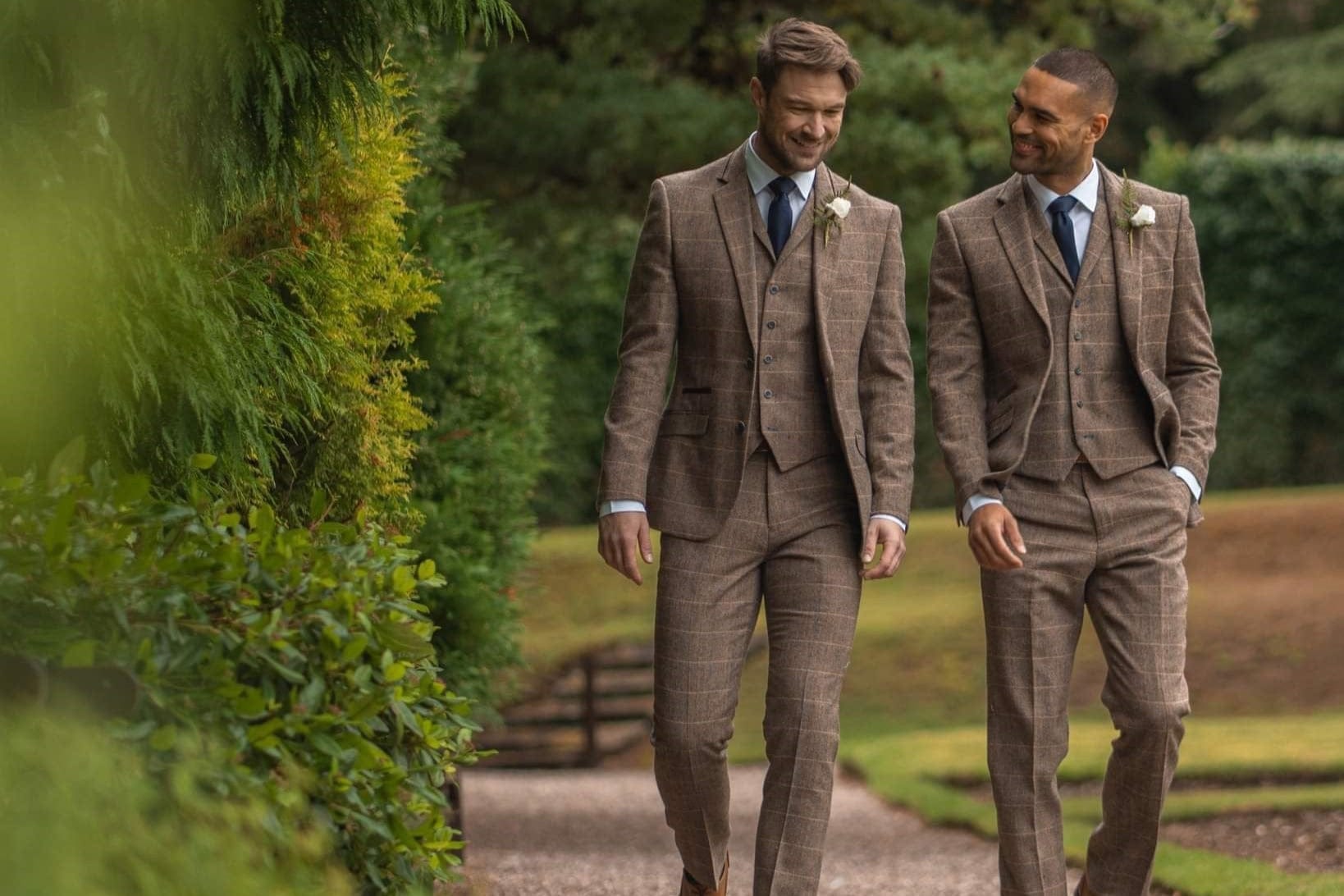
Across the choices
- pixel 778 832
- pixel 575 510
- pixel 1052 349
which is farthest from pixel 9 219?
pixel 575 510

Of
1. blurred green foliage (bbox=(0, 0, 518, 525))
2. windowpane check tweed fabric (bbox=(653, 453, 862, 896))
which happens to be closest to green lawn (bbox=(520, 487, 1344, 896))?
windowpane check tweed fabric (bbox=(653, 453, 862, 896))

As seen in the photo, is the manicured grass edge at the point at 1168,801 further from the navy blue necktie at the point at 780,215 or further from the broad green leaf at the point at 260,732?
the broad green leaf at the point at 260,732

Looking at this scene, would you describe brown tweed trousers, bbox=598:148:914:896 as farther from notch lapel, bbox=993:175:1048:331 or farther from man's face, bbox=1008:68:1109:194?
man's face, bbox=1008:68:1109:194

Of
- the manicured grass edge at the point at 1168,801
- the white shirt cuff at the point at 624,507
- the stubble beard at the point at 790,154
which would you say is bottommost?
the manicured grass edge at the point at 1168,801

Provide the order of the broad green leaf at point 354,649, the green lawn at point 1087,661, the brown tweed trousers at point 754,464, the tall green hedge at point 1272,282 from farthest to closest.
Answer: the tall green hedge at point 1272,282, the green lawn at point 1087,661, the brown tweed trousers at point 754,464, the broad green leaf at point 354,649

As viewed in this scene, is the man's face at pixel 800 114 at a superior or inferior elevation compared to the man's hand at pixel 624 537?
superior

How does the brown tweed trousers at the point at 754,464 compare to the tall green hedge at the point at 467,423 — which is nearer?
the brown tweed trousers at the point at 754,464

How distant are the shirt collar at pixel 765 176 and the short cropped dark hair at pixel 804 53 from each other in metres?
0.26

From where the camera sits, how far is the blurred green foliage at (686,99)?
10156 millimetres

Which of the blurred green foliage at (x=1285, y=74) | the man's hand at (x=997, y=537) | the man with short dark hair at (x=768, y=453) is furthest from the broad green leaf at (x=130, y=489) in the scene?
the blurred green foliage at (x=1285, y=74)

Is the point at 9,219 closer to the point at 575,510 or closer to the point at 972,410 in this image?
the point at 972,410

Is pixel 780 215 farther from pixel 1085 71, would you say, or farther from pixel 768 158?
pixel 1085 71

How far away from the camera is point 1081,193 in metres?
5.07

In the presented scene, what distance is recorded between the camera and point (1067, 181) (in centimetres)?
508
